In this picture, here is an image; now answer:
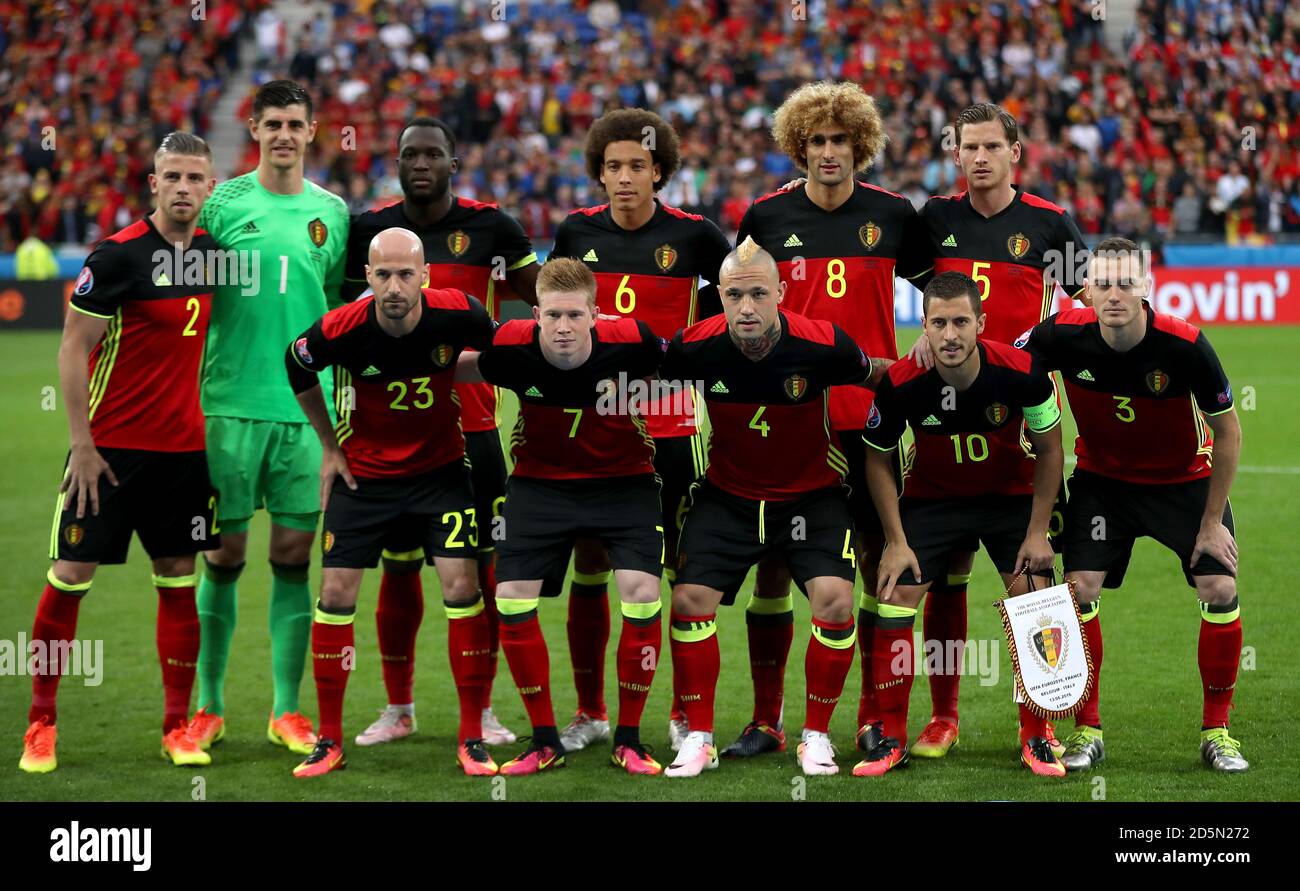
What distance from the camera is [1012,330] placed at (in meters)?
6.25

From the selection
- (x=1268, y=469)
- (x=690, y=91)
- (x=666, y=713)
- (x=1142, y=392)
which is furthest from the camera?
(x=690, y=91)

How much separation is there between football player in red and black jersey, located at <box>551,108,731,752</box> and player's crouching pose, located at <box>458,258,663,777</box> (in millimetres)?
326

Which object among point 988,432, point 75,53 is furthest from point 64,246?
point 988,432

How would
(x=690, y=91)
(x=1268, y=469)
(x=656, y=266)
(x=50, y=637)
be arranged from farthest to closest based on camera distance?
(x=690, y=91)
(x=1268, y=469)
(x=656, y=266)
(x=50, y=637)

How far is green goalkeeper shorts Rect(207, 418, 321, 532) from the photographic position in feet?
20.8

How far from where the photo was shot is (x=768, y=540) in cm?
592

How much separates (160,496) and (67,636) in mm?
649

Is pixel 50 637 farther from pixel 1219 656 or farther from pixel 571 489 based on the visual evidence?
pixel 1219 656

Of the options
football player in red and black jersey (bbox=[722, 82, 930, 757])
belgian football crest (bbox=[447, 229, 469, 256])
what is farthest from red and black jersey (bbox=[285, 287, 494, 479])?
football player in red and black jersey (bbox=[722, 82, 930, 757])

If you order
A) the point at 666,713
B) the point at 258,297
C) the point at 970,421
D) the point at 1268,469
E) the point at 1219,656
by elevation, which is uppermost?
the point at 258,297

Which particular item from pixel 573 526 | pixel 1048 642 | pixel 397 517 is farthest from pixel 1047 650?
pixel 397 517

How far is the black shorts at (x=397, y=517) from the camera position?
5953mm

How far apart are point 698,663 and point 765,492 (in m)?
0.69

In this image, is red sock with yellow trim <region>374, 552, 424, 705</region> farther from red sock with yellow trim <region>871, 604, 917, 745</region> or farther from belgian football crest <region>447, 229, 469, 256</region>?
red sock with yellow trim <region>871, 604, 917, 745</region>
